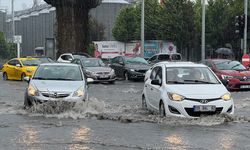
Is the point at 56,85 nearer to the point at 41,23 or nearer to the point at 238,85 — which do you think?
the point at 238,85

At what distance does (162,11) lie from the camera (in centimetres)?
5569

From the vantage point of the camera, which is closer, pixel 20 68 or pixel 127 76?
pixel 20 68

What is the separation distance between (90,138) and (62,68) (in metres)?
5.84

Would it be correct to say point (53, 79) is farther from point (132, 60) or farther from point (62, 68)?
point (132, 60)

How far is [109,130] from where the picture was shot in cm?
1055

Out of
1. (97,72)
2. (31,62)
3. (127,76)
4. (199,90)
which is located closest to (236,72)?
(97,72)

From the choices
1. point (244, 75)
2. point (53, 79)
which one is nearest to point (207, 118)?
point (53, 79)

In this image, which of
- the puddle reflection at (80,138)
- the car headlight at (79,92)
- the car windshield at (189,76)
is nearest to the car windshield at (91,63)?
the car headlight at (79,92)

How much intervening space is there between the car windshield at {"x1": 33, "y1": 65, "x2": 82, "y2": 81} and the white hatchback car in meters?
2.23

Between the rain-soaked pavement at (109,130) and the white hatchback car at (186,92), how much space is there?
0.75 ft

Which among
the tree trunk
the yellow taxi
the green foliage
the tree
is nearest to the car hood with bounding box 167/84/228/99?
the yellow taxi

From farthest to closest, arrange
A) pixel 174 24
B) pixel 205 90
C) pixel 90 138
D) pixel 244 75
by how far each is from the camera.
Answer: pixel 174 24
pixel 244 75
pixel 205 90
pixel 90 138

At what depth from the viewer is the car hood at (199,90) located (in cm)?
1163

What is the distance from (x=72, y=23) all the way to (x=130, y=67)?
737 centimetres
